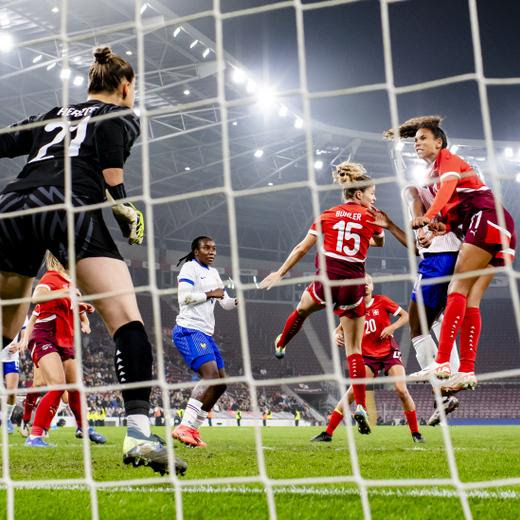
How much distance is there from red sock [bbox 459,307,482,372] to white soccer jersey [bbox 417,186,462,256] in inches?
21.8

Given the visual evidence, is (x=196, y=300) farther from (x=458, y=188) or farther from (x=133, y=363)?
(x=133, y=363)

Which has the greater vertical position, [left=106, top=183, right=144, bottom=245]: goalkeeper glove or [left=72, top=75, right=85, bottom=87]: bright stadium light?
[left=72, top=75, right=85, bottom=87]: bright stadium light

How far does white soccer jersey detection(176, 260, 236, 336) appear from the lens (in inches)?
265

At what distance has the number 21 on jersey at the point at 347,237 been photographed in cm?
638

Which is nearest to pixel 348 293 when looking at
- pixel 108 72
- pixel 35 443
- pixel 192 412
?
pixel 192 412

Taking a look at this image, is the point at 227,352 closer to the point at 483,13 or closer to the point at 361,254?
the point at 483,13

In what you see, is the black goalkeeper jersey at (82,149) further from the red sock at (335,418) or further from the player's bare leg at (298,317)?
the red sock at (335,418)

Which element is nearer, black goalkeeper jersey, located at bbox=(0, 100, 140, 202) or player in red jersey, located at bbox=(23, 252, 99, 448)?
black goalkeeper jersey, located at bbox=(0, 100, 140, 202)

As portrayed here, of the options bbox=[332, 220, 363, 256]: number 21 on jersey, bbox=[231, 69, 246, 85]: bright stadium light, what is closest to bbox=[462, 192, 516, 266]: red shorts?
bbox=[332, 220, 363, 256]: number 21 on jersey

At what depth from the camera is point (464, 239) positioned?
506 centimetres

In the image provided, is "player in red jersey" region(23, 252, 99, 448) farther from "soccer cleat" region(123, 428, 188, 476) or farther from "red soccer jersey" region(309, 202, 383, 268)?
"soccer cleat" region(123, 428, 188, 476)

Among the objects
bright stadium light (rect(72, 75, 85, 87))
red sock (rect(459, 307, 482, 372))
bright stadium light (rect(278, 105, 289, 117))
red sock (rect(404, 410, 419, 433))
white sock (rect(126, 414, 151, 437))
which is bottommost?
red sock (rect(404, 410, 419, 433))

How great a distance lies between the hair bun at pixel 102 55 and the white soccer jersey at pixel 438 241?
2679 millimetres

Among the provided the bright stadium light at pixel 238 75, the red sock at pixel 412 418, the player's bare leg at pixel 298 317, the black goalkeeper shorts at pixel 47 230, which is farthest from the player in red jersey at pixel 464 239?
the bright stadium light at pixel 238 75
